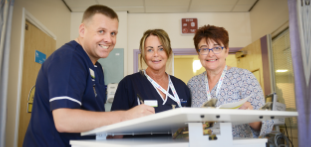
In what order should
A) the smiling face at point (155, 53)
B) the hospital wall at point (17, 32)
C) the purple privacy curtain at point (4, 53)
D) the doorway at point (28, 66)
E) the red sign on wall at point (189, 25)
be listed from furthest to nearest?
the red sign on wall at point (189, 25) → the doorway at point (28, 66) → the hospital wall at point (17, 32) → the purple privacy curtain at point (4, 53) → the smiling face at point (155, 53)

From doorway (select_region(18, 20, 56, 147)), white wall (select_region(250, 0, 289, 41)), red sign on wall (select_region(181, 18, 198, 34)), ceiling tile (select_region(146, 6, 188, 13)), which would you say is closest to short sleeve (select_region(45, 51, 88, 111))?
doorway (select_region(18, 20, 56, 147))

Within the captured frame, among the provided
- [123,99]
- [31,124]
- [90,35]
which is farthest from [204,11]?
[31,124]

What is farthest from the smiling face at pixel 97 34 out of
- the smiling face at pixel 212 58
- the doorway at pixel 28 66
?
the doorway at pixel 28 66

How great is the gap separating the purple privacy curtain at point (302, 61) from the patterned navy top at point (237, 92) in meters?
1.21

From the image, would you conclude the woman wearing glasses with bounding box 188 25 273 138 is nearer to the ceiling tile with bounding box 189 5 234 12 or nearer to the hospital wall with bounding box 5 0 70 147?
the hospital wall with bounding box 5 0 70 147

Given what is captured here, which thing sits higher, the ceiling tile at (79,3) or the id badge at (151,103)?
the ceiling tile at (79,3)

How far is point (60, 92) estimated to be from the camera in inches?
36.4

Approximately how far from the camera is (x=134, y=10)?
14.6ft

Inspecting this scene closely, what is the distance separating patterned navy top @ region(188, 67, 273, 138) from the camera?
1.43 meters

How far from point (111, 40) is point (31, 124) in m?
0.60

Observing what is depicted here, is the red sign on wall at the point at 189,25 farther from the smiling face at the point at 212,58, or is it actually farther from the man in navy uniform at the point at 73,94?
the man in navy uniform at the point at 73,94

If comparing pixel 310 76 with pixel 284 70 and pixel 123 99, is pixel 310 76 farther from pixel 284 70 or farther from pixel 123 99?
pixel 123 99

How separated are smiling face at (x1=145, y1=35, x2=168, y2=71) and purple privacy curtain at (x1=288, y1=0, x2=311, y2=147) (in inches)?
61.6

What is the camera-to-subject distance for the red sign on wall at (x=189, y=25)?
14.7 feet
